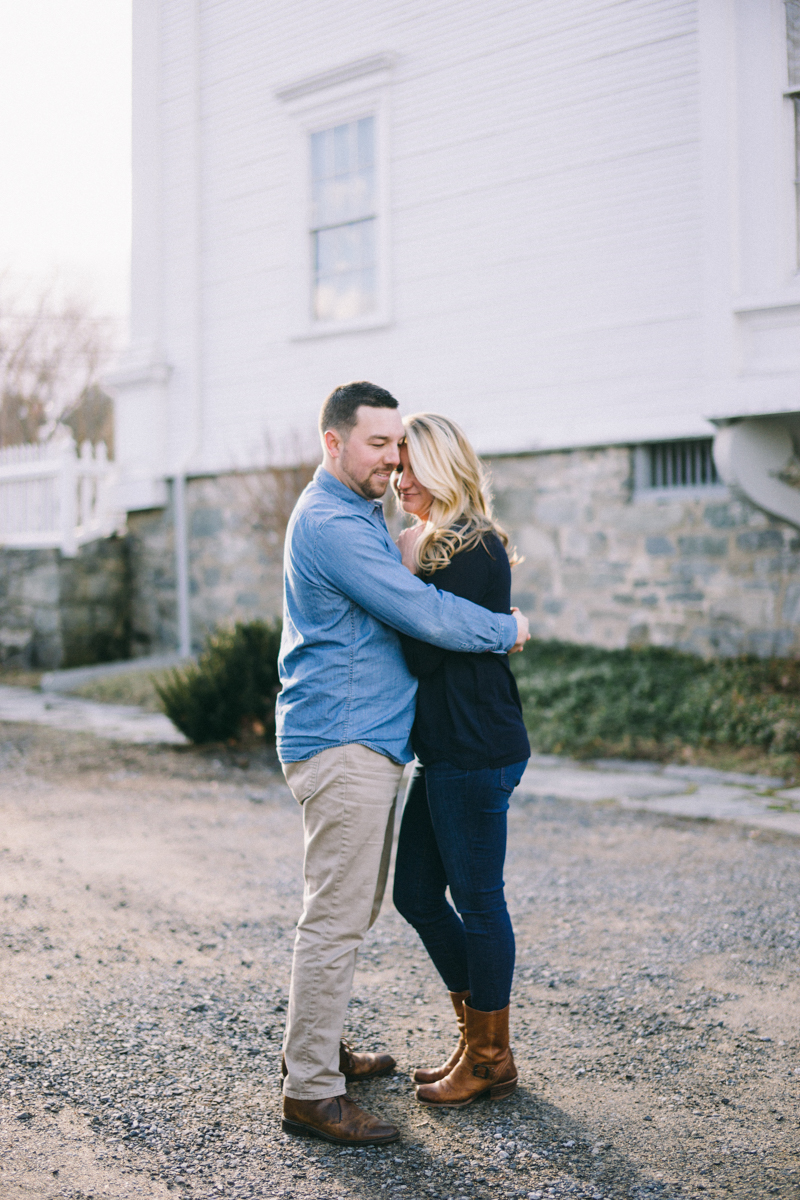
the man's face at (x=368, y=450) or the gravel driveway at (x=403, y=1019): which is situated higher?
the man's face at (x=368, y=450)

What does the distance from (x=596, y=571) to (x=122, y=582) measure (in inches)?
239

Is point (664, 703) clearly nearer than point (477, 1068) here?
No

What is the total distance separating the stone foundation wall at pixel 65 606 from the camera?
11898 millimetres

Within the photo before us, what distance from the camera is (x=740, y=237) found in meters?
6.81

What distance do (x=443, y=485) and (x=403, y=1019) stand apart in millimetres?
1763

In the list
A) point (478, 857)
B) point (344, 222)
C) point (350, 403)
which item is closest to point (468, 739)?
point (478, 857)

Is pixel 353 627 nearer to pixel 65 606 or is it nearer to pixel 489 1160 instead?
pixel 489 1160

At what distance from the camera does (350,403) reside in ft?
9.03

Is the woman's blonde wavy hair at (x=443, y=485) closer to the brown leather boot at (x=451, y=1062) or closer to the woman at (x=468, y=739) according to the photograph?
the woman at (x=468, y=739)

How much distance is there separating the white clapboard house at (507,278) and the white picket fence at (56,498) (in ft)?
1.15

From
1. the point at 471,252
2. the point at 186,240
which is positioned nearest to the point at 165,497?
the point at 186,240

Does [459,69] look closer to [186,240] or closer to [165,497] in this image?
[186,240]

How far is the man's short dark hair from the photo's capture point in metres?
2.75

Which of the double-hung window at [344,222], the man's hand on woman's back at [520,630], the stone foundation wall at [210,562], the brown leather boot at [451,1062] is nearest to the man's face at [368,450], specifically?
the man's hand on woman's back at [520,630]
